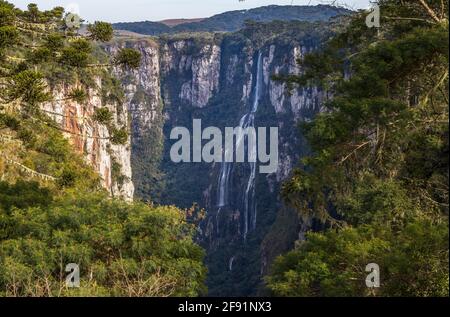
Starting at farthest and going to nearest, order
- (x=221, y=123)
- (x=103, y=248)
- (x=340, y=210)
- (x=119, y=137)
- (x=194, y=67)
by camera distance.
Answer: (x=194, y=67), (x=221, y=123), (x=119, y=137), (x=340, y=210), (x=103, y=248)

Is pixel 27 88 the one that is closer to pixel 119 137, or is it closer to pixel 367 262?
pixel 119 137

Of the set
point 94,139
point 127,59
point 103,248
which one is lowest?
point 94,139

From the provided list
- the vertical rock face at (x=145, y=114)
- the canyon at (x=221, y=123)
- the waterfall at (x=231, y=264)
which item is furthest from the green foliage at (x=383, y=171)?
the vertical rock face at (x=145, y=114)

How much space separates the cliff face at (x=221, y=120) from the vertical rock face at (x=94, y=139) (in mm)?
17707

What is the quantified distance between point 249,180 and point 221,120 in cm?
4164

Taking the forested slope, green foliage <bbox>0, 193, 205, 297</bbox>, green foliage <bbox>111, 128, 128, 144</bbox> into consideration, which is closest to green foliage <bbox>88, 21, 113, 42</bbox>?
the forested slope

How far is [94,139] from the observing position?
62.6m

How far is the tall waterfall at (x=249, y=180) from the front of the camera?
363ft

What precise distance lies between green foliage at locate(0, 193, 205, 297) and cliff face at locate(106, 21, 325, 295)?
157 feet

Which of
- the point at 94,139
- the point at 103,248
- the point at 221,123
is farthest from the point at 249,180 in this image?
the point at 103,248

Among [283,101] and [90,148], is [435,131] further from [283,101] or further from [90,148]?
[283,101]

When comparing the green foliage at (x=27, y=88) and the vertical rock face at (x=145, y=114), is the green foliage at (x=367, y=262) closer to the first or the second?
the green foliage at (x=27, y=88)

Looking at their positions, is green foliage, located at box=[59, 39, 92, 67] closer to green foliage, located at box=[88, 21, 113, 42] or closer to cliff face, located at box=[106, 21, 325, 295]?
green foliage, located at box=[88, 21, 113, 42]

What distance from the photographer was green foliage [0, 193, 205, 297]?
39.4ft
